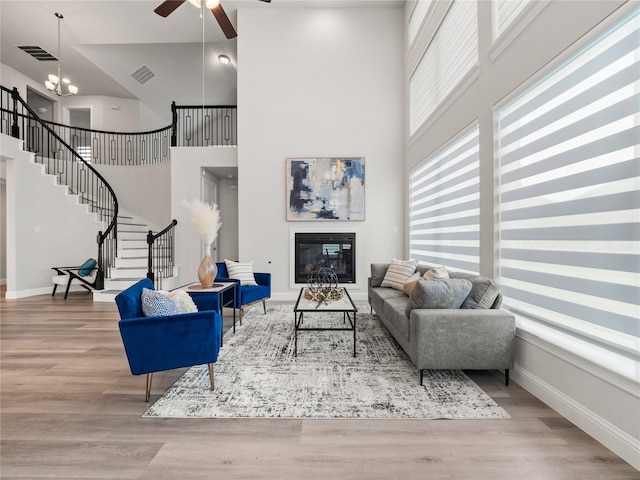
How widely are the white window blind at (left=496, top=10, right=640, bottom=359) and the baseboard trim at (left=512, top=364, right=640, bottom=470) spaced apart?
42 centimetres

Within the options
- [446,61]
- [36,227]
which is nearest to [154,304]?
[446,61]

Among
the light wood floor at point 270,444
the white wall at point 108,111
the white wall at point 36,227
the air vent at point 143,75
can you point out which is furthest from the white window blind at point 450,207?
the white wall at point 108,111

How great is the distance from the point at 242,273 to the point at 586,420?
4019 mm

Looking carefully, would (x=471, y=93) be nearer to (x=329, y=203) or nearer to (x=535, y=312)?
(x=535, y=312)

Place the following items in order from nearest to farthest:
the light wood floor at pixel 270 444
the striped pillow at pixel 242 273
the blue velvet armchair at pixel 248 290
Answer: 1. the light wood floor at pixel 270 444
2. the blue velvet armchair at pixel 248 290
3. the striped pillow at pixel 242 273

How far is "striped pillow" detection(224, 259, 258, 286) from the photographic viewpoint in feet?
15.2

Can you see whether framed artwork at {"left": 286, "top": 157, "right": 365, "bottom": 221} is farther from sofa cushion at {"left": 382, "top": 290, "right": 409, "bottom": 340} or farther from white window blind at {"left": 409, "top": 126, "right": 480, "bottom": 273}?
sofa cushion at {"left": 382, "top": 290, "right": 409, "bottom": 340}

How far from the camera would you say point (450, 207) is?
155 inches

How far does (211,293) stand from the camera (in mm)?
3432

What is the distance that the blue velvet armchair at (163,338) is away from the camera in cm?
217

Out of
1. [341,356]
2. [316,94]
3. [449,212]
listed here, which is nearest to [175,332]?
[341,356]

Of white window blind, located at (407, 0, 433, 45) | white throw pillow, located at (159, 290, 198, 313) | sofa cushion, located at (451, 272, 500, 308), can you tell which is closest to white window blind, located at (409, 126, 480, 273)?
sofa cushion, located at (451, 272, 500, 308)

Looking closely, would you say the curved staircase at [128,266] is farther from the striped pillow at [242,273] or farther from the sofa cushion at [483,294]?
the sofa cushion at [483,294]

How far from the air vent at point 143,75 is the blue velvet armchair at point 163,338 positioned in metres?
8.32
